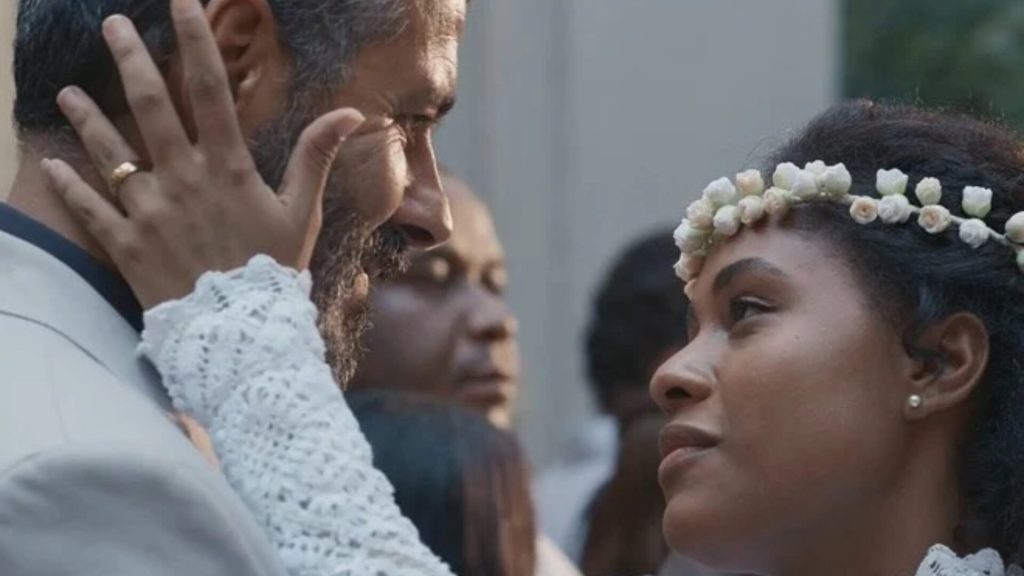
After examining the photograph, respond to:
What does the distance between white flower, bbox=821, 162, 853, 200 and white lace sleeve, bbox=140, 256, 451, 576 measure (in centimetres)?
78

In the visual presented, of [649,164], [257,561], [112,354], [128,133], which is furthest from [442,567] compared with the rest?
[649,164]

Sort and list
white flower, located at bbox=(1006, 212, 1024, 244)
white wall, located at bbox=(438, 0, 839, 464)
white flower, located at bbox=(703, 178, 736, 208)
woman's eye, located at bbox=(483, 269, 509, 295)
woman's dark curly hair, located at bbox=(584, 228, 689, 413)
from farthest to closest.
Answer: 1. white wall, located at bbox=(438, 0, 839, 464)
2. woman's dark curly hair, located at bbox=(584, 228, 689, 413)
3. woman's eye, located at bbox=(483, 269, 509, 295)
4. white flower, located at bbox=(703, 178, 736, 208)
5. white flower, located at bbox=(1006, 212, 1024, 244)

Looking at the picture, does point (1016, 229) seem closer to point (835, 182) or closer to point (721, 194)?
point (835, 182)

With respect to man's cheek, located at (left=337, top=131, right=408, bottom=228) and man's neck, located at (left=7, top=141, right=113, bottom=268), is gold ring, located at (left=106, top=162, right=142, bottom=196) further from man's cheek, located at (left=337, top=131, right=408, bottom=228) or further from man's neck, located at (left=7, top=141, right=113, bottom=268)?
man's cheek, located at (left=337, top=131, right=408, bottom=228)

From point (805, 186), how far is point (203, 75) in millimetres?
859

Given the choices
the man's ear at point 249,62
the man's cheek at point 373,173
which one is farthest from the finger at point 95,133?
the man's cheek at point 373,173

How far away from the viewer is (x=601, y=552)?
5.43 metres

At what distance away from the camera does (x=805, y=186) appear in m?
3.38

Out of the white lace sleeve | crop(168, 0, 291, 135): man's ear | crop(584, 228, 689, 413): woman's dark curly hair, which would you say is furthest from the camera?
crop(584, 228, 689, 413): woman's dark curly hair

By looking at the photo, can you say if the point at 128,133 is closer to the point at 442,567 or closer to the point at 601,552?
the point at 442,567

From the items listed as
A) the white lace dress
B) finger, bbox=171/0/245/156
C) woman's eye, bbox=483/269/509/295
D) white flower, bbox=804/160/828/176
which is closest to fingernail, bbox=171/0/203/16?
finger, bbox=171/0/245/156

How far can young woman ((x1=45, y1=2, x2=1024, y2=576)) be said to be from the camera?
306 centimetres

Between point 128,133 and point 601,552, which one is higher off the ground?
point 128,133

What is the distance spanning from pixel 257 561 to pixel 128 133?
2.08 ft
